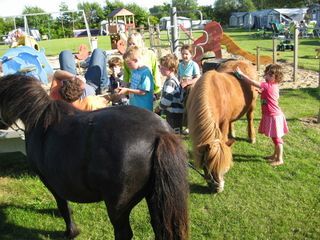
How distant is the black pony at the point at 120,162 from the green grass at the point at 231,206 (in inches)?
39.2

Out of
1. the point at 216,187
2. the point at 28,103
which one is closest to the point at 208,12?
the point at 216,187

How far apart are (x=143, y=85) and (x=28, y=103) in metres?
1.56

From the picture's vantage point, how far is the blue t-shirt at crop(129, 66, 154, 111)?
3.94 metres

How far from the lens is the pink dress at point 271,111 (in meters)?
4.58

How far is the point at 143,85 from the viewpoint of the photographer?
12.9 feet

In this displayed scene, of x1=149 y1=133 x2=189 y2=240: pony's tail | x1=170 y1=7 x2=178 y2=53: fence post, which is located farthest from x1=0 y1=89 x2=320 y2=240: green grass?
x1=170 y1=7 x2=178 y2=53: fence post

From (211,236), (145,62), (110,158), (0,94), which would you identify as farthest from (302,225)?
(0,94)

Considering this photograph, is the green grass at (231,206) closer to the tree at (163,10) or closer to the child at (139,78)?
the child at (139,78)

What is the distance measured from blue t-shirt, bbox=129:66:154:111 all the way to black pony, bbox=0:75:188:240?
1472mm

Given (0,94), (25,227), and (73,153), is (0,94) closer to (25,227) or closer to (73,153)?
(73,153)

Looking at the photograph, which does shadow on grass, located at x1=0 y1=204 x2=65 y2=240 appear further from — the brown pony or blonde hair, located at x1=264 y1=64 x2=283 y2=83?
blonde hair, located at x1=264 y1=64 x2=283 y2=83

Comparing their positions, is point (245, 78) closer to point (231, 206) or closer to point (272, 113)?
point (272, 113)

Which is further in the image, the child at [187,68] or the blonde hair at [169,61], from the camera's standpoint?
the child at [187,68]

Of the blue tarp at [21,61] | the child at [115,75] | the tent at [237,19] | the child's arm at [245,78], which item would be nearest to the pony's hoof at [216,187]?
the child's arm at [245,78]
